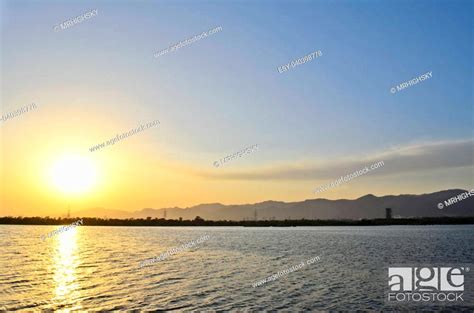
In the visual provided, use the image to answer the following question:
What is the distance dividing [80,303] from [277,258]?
42748 mm

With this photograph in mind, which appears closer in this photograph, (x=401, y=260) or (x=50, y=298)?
(x=50, y=298)

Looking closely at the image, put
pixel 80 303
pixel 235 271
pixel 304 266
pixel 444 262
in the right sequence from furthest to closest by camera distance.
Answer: pixel 444 262 → pixel 304 266 → pixel 235 271 → pixel 80 303

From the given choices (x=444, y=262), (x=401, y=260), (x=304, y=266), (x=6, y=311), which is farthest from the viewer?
(x=401, y=260)

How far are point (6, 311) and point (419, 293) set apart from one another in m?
33.2

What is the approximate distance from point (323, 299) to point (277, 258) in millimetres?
35870

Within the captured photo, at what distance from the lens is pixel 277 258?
2827 inches

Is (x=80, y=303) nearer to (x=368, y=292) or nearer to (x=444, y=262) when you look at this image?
(x=368, y=292)

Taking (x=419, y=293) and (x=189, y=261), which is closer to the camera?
(x=419, y=293)

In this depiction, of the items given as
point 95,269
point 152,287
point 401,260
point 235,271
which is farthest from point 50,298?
point 401,260

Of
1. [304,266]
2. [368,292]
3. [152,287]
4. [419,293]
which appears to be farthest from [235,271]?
[419,293]

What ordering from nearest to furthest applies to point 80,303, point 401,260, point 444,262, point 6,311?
1. point 6,311
2. point 80,303
3. point 444,262
4. point 401,260

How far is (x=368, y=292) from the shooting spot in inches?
1567

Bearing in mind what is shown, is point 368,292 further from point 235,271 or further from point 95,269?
Answer: point 95,269

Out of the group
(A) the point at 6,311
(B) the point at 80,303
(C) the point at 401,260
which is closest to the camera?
(A) the point at 6,311
